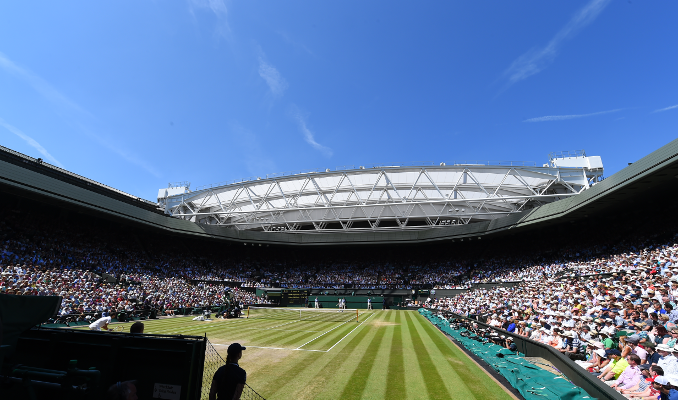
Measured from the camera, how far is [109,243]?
131 feet

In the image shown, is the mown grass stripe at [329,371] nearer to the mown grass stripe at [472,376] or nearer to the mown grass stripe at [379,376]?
the mown grass stripe at [379,376]

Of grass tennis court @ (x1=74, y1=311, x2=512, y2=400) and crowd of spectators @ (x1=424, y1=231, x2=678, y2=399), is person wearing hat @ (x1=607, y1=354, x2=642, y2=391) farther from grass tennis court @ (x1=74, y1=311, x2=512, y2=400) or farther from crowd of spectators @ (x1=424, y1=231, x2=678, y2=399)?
grass tennis court @ (x1=74, y1=311, x2=512, y2=400)

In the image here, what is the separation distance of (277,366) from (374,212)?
35852 millimetres

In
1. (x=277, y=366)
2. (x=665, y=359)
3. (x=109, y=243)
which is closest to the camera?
(x=665, y=359)

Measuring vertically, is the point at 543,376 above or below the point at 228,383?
below

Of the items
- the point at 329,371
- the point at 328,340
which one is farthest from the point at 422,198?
the point at 329,371

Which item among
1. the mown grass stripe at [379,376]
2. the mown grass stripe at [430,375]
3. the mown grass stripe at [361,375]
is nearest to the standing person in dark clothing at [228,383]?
the mown grass stripe at [361,375]

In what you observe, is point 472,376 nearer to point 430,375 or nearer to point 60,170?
point 430,375

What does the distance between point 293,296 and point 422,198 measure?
22474 millimetres

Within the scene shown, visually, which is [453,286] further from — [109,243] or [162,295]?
[109,243]

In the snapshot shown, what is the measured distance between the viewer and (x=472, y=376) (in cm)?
1055

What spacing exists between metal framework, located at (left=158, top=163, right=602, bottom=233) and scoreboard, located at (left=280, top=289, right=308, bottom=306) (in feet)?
31.5

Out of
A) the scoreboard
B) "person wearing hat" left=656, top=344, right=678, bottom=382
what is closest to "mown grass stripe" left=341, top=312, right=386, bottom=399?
"person wearing hat" left=656, top=344, right=678, bottom=382

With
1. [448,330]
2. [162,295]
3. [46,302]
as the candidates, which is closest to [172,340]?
[46,302]
